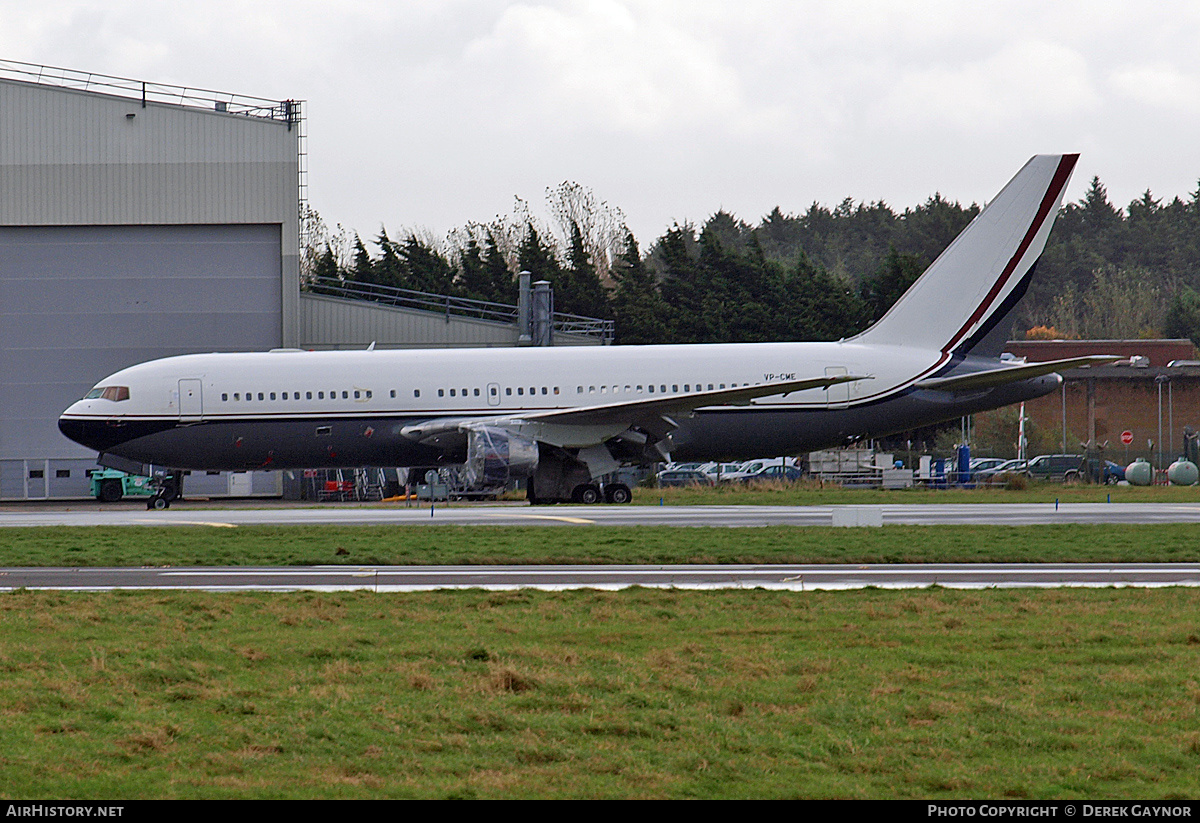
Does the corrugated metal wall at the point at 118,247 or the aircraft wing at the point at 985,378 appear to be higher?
the corrugated metal wall at the point at 118,247

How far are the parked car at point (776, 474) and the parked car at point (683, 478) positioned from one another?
1.67 m

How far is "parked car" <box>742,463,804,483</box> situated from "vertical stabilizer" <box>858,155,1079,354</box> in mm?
18748

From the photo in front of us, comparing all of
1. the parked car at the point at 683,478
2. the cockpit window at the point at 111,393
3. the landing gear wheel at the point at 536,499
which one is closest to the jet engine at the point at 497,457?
the landing gear wheel at the point at 536,499

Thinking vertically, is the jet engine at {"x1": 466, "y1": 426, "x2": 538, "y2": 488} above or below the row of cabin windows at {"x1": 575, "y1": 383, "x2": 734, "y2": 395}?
below

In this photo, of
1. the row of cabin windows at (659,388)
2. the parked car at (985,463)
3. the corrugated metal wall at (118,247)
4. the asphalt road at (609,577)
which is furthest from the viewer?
the parked car at (985,463)

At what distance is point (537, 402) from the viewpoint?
32656 mm

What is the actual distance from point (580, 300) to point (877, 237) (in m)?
84.6

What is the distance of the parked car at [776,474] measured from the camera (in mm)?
54728

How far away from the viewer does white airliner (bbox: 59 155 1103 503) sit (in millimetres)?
32531

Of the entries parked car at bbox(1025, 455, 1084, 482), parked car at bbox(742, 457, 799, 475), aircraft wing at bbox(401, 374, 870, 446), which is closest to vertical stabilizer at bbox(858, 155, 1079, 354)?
aircraft wing at bbox(401, 374, 870, 446)

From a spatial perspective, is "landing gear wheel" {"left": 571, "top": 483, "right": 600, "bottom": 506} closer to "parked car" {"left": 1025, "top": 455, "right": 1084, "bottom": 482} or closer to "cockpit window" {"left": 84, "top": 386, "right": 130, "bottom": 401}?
"cockpit window" {"left": 84, "top": 386, "right": 130, "bottom": 401}

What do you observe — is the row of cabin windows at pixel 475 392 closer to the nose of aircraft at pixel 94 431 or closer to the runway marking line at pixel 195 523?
the nose of aircraft at pixel 94 431

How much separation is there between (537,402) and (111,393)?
425 inches
